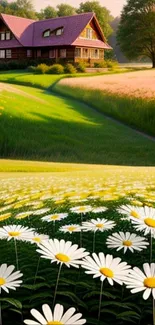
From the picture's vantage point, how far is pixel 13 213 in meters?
2.89

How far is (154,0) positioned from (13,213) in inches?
1902

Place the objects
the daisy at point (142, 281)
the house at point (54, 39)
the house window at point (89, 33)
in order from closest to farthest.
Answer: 1. the daisy at point (142, 281)
2. the house at point (54, 39)
3. the house window at point (89, 33)

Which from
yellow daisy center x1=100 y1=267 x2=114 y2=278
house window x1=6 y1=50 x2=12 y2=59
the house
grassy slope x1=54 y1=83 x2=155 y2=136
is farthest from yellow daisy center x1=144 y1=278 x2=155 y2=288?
house window x1=6 y1=50 x2=12 y2=59

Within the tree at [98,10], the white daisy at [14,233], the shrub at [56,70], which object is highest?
the tree at [98,10]

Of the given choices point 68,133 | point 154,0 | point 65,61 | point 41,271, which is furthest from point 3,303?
point 154,0

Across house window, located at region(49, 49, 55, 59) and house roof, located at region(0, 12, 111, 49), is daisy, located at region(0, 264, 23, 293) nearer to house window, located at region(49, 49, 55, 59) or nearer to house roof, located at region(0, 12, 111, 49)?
house roof, located at region(0, 12, 111, 49)

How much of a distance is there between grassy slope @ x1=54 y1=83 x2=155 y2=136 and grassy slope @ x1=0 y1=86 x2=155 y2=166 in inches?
29.2

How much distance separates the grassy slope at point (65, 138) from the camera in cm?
1314

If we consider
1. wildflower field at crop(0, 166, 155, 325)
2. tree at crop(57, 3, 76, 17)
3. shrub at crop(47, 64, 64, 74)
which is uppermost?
tree at crop(57, 3, 76, 17)

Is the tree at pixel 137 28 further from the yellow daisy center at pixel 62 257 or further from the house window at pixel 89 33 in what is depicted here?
the yellow daisy center at pixel 62 257

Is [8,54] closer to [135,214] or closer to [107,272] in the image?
[135,214]

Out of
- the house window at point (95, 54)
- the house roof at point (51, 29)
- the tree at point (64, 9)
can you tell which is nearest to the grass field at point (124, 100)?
the house roof at point (51, 29)

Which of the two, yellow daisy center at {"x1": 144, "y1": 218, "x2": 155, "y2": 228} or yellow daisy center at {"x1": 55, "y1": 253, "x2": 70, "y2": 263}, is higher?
yellow daisy center at {"x1": 144, "y1": 218, "x2": 155, "y2": 228}

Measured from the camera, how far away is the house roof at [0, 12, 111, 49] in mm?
41438
